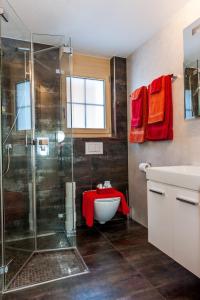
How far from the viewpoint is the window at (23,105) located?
89.7 inches

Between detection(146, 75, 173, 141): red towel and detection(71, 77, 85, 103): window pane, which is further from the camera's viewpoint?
detection(71, 77, 85, 103): window pane

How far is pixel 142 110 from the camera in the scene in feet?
8.61

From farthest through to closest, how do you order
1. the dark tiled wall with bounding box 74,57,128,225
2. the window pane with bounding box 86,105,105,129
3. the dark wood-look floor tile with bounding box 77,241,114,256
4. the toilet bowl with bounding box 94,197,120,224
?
the window pane with bounding box 86,105,105,129
the dark tiled wall with bounding box 74,57,128,225
the toilet bowl with bounding box 94,197,120,224
the dark wood-look floor tile with bounding box 77,241,114,256

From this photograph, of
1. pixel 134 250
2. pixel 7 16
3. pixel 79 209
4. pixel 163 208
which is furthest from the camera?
pixel 79 209

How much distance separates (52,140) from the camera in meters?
2.55

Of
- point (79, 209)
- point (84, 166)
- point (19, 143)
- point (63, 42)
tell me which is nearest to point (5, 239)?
point (19, 143)

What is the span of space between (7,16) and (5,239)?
73.5 inches

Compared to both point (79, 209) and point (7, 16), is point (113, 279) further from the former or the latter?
point (7, 16)

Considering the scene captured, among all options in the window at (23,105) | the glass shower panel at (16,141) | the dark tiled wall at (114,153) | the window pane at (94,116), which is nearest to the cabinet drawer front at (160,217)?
the glass shower panel at (16,141)

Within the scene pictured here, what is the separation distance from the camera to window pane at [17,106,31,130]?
2257 millimetres

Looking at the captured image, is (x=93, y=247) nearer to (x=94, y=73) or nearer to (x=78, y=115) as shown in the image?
(x=78, y=115)

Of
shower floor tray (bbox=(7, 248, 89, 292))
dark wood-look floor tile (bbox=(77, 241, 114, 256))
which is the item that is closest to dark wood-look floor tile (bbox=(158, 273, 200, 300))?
shower floor tray (bbox=(7, 248, 89, 292))

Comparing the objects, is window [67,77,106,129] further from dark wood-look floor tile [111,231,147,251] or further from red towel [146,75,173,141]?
dark wood-look floor tile [111,231,147,251]

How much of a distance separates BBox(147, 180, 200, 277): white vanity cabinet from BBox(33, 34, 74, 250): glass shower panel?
1073 millimetres
